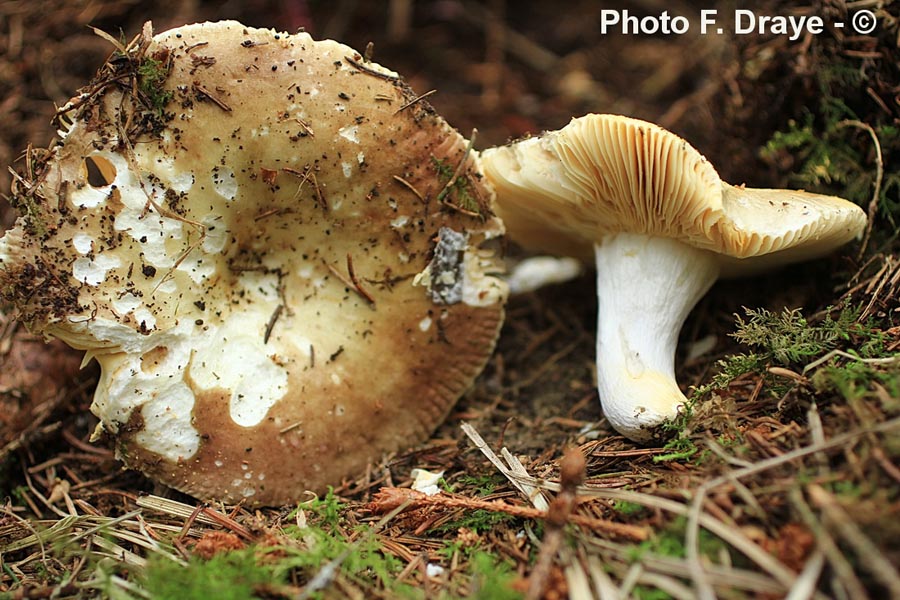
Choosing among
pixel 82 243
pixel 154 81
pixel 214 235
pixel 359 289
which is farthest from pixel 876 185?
pixel 82 243

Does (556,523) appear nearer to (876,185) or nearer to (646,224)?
(646,224)

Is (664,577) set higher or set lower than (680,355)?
higher

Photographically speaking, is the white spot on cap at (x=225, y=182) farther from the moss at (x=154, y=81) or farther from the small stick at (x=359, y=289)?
the small stick at (x=359, y=289)

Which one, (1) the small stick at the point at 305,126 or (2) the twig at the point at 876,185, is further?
(2) the twig at the point at 876,185

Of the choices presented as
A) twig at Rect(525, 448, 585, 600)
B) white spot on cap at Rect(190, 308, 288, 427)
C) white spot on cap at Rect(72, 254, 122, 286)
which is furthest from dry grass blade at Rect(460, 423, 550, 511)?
white spot on cap at Rect(72, 254, 122, 286)

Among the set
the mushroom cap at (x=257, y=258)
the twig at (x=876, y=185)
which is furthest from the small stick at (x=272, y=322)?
the twig at (x=876, y=185)

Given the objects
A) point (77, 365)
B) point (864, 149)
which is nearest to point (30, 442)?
point (77, 365)

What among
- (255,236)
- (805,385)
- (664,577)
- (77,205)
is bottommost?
(664,577)

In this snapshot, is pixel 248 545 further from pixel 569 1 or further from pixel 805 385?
pixel 569 1
